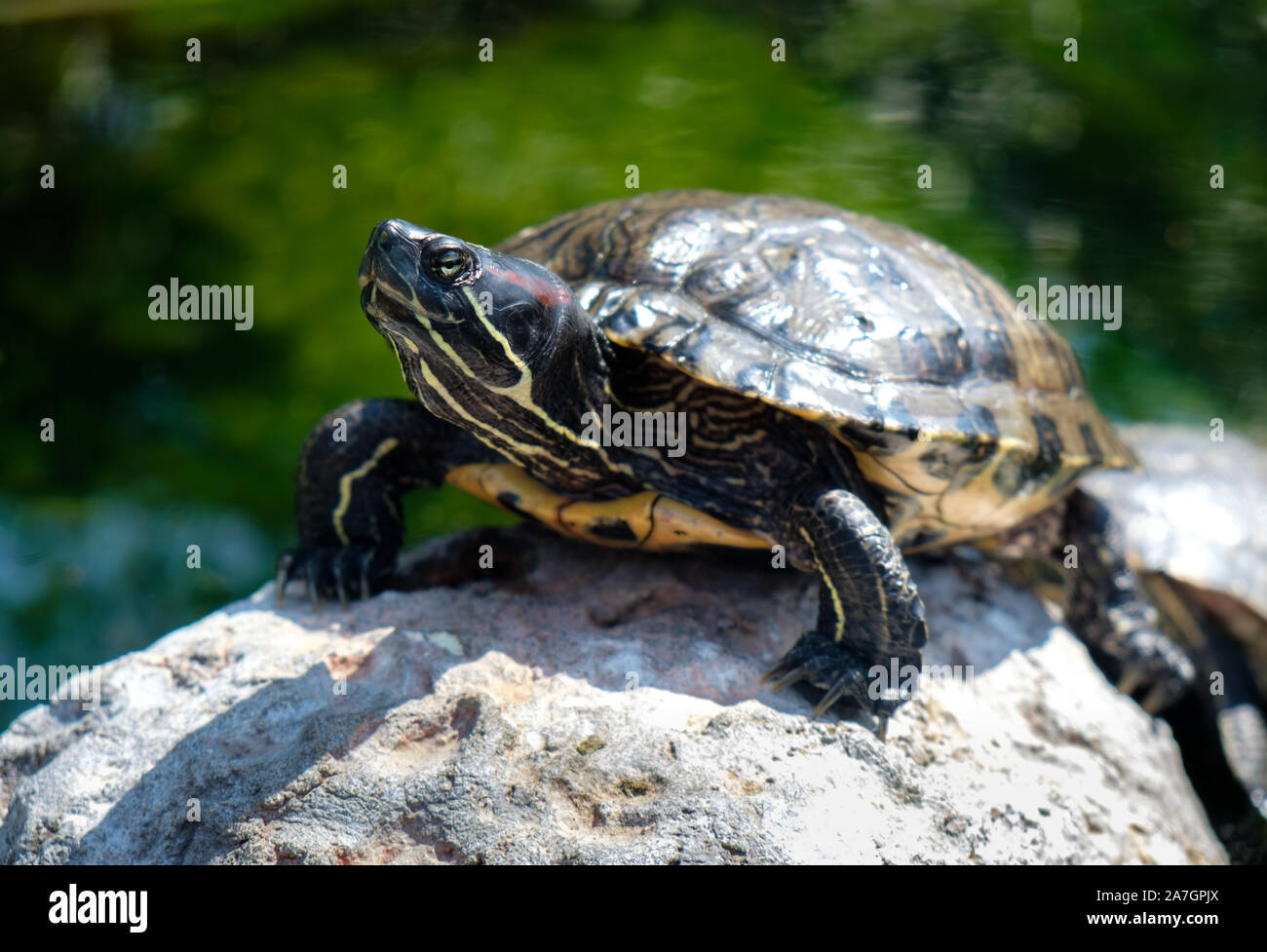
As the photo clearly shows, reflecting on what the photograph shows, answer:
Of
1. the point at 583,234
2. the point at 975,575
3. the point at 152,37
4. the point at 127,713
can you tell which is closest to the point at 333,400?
the point at 583,234

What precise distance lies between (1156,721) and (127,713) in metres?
3.58

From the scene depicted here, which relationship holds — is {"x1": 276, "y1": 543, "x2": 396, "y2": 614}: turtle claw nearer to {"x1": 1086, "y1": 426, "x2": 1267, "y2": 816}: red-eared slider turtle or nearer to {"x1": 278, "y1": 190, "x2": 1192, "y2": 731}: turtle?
{"x1": 278, "y1": 190, "x2": 1192, "y2": 731}: turtle

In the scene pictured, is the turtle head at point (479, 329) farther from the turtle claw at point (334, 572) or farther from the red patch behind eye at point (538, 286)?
the turtle claw at point (334, 572)

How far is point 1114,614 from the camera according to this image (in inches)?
160

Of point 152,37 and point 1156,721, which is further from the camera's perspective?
point 152,37

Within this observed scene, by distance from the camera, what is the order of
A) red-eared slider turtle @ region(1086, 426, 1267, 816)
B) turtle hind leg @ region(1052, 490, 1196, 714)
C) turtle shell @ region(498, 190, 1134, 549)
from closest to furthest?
turtle shell @ region(498, 190, 1134, 549) → turtle hind leg @ region(1052, 490, 1196, 714) → red-eared slider turtle @ region(1086, 426, 1267, 816)

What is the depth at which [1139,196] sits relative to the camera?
8.55 metres

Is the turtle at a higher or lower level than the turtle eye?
lower

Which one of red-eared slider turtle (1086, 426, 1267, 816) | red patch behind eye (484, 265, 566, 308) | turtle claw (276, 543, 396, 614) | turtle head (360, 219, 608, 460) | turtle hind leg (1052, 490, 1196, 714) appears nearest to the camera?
turtle head (360, 219, 608, 460)

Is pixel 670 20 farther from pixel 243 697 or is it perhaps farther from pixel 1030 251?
pixel 243 697

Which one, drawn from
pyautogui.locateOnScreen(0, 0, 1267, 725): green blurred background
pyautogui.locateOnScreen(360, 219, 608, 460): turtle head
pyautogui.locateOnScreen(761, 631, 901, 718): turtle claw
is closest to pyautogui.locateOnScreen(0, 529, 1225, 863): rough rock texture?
pyautogui.locateOnScreen(761, 631, 901, 718): turtle claw

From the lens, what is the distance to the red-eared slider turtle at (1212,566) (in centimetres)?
454

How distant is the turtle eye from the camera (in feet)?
8.87

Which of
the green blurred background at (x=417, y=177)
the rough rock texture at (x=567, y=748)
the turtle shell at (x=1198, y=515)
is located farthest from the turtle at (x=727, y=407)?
the green blurred background at (x=417, y=177)
